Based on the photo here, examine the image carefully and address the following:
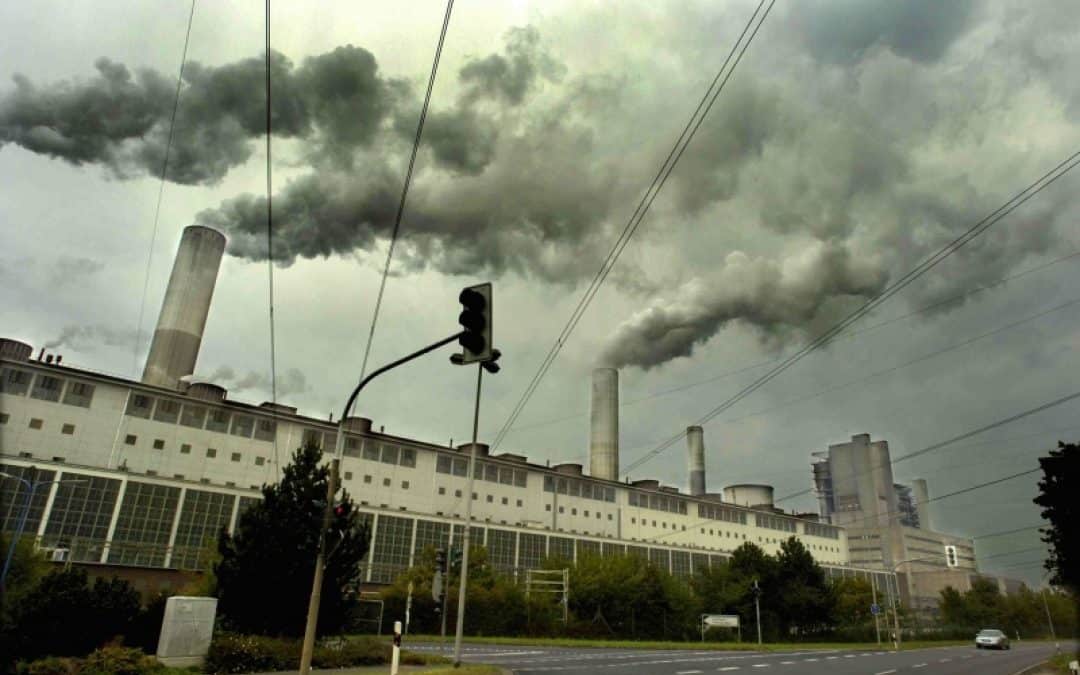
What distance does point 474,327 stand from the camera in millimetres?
10078

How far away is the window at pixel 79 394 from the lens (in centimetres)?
5591

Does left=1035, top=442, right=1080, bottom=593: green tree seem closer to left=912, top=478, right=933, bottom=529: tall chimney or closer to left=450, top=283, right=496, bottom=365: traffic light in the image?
left=450, top=283, right=496, bottom=365: traffic light

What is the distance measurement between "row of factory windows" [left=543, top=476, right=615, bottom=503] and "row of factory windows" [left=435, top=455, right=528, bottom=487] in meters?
4.95

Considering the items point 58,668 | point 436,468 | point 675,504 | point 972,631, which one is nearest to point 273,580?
point 58,668

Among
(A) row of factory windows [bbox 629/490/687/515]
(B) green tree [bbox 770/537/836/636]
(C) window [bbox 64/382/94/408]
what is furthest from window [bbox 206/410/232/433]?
(B) green tree [bbox 770/537/836/636]

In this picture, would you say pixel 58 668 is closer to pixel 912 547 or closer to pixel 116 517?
pixel 116 517

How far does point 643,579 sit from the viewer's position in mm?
60750

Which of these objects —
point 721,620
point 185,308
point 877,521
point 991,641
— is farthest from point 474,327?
point 877,521

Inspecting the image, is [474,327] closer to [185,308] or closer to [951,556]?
[951,556]

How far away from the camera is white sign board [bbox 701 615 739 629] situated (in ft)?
187

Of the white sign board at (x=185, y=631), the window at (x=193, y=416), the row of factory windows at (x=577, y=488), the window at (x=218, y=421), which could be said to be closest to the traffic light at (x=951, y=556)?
the white sign board at (x=185, y=631)

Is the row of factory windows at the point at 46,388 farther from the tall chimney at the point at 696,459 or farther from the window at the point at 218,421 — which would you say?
the tall chimney at the point at 696,459

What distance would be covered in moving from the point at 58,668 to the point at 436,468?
5955cm

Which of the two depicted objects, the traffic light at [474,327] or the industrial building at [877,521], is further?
the industrial building at [877,521]
